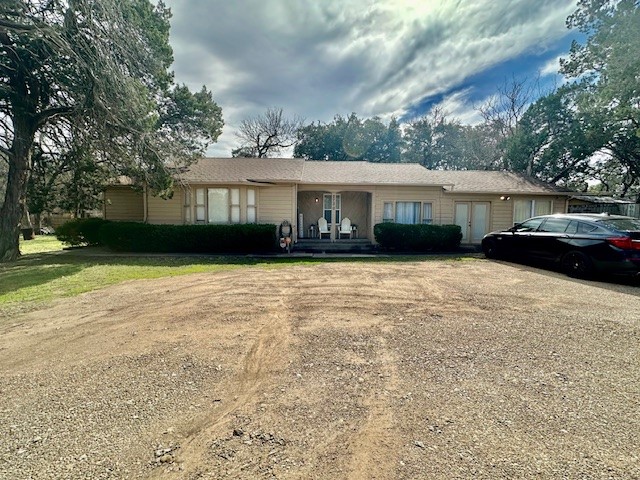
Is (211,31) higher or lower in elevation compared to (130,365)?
higher

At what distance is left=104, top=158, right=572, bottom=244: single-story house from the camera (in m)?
13.0

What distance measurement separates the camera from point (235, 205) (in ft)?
42.7

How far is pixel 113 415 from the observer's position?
2336 mm

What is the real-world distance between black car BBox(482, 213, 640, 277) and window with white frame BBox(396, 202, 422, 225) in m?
4.64

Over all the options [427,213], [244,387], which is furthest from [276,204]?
[244,387]

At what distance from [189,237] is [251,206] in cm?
293

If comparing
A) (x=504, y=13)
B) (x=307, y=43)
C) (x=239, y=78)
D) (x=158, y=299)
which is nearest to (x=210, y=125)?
(x=239, y=78)

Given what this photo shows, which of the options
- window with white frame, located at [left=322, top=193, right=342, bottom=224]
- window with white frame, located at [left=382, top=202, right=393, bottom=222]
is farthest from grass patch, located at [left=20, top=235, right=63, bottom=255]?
window with white frame, located at [left=382, top=202, right=393, bottom=222]

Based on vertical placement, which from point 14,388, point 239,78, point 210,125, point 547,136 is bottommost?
point 14,388

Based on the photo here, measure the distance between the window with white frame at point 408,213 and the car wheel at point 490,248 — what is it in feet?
11.9

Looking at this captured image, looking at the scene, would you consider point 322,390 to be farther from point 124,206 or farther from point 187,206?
point 124,206

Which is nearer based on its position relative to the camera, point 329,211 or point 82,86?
point 82,86

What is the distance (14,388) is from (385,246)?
454 inches

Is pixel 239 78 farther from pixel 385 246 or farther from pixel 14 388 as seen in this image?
pixel 14 388
